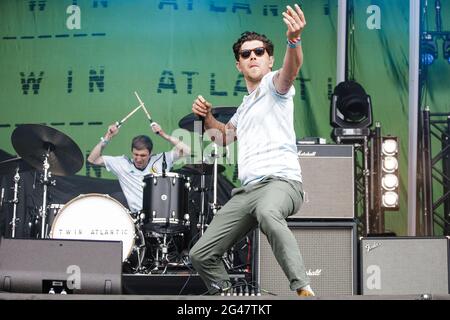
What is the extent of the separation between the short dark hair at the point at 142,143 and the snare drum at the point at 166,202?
0.70m

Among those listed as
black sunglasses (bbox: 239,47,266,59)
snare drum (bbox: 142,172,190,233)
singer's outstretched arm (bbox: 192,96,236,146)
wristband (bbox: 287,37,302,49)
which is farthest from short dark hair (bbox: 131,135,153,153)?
wristband (bbox: 287,37,302,49)

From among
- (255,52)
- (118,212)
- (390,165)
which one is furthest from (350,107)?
(255,52)

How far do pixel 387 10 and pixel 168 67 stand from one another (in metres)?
2.41

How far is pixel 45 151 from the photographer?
861 centimetres

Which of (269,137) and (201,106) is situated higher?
(201,106)

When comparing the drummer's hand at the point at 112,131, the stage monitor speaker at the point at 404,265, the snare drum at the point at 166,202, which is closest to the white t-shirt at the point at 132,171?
the drummer's hand at the point at 112,131

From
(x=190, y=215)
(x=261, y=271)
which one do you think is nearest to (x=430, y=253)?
(x=261, y=271)

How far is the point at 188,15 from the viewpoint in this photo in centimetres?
958

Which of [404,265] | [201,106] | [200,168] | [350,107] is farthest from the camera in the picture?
[200,168]

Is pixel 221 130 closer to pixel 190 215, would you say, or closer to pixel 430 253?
pixel 430 253

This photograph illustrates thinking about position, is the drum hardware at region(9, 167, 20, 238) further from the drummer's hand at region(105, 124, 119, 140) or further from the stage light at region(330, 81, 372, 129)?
the stage light at region(330, 81, 372, 129)

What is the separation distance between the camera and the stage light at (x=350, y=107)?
8.53 meters

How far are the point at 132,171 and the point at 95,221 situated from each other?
3.52 ft

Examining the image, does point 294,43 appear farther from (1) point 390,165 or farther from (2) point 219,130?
(1) point 390,165
